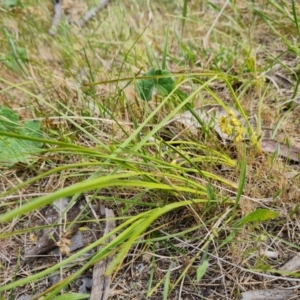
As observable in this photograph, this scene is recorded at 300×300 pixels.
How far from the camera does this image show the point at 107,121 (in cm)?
146

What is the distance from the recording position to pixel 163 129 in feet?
4.87

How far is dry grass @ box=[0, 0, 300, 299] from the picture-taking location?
118 centimetres

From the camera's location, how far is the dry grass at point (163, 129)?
3.86ft

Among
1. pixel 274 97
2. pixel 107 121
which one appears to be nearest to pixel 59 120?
pixel 107 121


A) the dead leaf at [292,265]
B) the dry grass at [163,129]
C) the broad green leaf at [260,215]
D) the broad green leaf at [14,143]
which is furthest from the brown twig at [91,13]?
the dead leaf at [292,265]

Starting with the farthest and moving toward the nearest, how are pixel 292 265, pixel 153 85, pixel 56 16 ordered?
1. pixel 56 16
2. pixel 153 85
3. pixel 292 265

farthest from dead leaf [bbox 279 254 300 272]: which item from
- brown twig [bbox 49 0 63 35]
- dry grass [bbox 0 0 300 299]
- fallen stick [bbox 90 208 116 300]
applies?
brown twig [bbox 49 0 63 35]

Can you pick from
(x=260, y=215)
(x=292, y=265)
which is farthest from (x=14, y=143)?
(x=292, y=265)

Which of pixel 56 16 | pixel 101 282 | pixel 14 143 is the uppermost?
pixel 56 16

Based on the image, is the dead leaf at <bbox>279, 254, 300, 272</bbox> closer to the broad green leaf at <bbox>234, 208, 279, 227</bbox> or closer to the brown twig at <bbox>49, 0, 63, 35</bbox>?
the broad green leaf at <bbox>234, 208, 279, 227</bbox>

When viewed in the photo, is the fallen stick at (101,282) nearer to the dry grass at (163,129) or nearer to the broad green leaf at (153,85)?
the dry grass at (163,129)

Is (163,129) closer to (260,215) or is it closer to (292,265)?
(260,215)

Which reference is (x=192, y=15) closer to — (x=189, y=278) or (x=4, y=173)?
(x=4, y=173)

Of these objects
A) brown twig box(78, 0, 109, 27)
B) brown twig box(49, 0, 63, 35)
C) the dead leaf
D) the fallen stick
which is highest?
brown twig box(49, 0, 63, 35)
